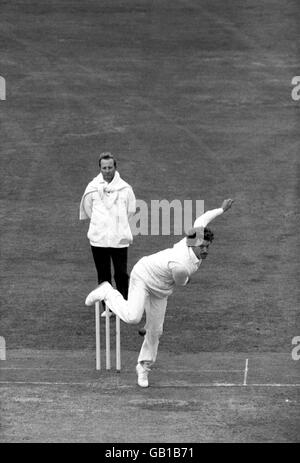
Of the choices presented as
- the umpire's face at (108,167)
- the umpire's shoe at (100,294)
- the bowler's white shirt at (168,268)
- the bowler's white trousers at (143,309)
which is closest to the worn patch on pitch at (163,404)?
the bowler's white trousers at (143,309)

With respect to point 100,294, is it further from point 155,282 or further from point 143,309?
point 155,282

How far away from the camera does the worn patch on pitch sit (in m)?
12.8

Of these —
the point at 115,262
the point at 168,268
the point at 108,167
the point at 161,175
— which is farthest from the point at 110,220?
the point at 161,175

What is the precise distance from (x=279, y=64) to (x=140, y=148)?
5071mm

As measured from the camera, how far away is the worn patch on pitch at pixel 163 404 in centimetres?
1283

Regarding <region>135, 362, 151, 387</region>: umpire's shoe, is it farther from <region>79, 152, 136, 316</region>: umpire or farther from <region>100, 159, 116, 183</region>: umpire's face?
<region>100, 159, 116, 183</region>: umpire's face

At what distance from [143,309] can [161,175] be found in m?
8.54

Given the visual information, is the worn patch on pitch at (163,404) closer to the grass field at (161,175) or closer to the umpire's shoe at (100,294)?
the grass field at (161,175)

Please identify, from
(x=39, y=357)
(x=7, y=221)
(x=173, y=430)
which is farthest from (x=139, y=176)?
(x=173, y=430)

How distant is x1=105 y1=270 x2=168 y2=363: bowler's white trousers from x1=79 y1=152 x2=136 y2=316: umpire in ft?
6.47

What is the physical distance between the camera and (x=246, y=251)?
1892cm

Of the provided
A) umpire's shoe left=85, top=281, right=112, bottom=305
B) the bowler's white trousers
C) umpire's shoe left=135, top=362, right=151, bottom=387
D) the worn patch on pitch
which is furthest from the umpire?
the worn patch on pitch

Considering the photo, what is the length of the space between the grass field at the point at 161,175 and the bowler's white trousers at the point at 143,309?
1.54 ft

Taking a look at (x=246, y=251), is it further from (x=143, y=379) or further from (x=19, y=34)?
(x=19, y=34)
